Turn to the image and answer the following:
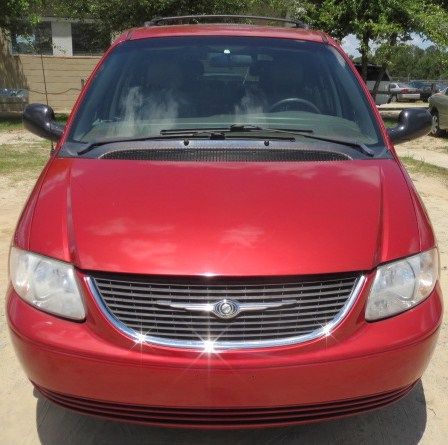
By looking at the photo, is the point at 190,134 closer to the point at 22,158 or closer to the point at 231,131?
the point at 231,131

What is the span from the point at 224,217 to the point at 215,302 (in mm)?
357

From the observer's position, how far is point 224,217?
2.13 meters

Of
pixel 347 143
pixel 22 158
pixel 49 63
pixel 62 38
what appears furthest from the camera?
pixel 62 38

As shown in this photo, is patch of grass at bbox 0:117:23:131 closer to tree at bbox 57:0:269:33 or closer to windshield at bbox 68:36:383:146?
tree at bbox 57:0:269:33

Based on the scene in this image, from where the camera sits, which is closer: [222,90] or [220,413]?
[220,413]

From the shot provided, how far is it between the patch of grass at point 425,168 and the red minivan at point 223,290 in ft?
20.8

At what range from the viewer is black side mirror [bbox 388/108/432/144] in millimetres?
3340

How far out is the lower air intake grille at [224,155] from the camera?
2619mm

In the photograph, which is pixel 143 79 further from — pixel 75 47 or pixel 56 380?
pixel 75 47

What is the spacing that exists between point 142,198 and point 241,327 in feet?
2.28

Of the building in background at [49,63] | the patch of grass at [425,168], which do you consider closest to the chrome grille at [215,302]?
the patch of grass at [425,168]

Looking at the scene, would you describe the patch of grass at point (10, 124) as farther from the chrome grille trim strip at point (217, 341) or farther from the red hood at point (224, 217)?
the chrome grille trim strip at point (217, 341)

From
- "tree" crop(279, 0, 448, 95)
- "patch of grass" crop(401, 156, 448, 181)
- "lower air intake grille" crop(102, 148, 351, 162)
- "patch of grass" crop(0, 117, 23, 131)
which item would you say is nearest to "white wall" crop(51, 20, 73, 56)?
"patch of grass" crop(0, 117, 23, 131)

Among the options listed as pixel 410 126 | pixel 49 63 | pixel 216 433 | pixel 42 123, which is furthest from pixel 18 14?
pixel 216 433
